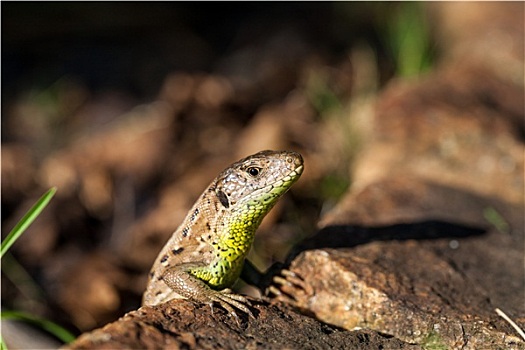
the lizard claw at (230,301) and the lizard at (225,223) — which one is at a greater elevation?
the lizard at (225,223)

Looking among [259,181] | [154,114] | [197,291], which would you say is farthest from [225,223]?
[154,114]

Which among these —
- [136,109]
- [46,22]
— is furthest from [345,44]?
[46,22]

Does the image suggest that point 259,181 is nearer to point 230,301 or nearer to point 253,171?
point 253,171

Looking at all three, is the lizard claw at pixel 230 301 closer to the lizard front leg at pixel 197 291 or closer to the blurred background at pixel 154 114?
the lizard front leg at pixel 197 291

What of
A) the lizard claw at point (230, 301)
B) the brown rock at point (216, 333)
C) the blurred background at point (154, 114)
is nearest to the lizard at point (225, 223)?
the lizard claw at point (230, 301)

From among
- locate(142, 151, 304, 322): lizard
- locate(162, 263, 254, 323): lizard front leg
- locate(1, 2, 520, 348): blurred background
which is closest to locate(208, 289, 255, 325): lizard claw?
locate(162, 263, 254, 323): lizard front leg

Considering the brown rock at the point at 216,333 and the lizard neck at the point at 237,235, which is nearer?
the brown rock at the point at 216,333

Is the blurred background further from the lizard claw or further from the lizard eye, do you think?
the lizard claw
